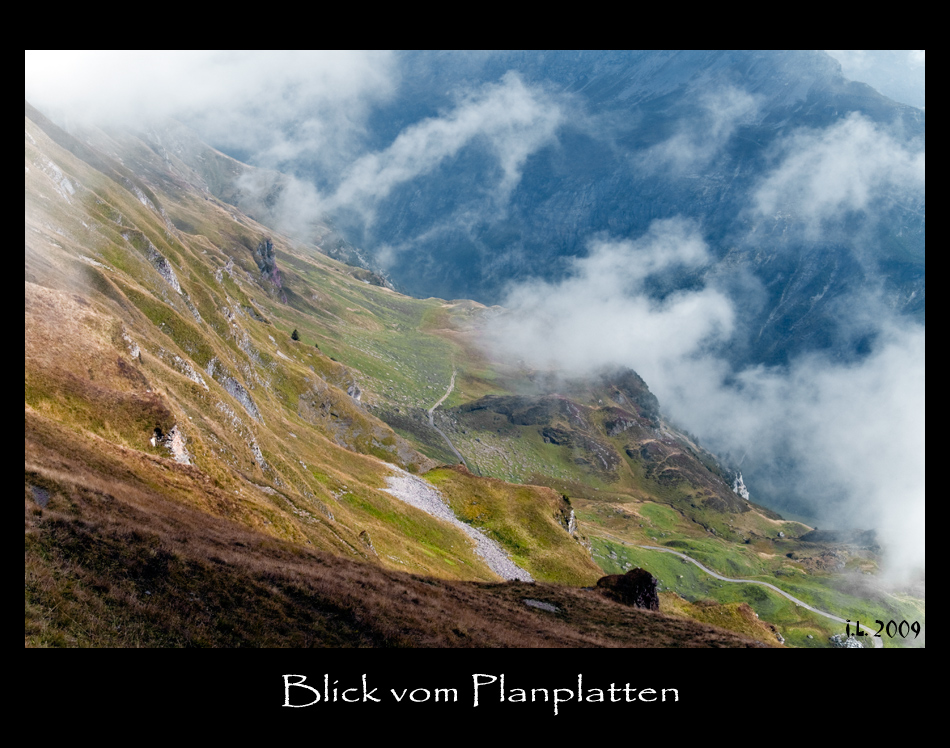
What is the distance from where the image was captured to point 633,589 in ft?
168

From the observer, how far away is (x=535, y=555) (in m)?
78.9

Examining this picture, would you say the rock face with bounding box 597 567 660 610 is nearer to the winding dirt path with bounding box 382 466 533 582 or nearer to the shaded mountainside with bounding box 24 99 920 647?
the shaded mountainside with bounding box 24 99 920 647

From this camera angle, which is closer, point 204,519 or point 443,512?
point 204,519

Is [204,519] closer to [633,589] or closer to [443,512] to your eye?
[633,589]

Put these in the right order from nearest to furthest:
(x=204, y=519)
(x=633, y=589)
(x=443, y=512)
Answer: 1. (x=204, y=519)
2. (x=633, y=589)
3. (x=443, y=512)

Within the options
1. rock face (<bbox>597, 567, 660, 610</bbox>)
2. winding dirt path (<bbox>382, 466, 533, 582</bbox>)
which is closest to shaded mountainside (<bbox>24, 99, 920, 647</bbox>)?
winding dirt path (<bbox>382, 466, 533, 582</bbox>)

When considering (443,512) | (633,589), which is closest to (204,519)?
(633,589)

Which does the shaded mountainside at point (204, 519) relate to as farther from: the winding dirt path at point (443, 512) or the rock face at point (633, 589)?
the rock face at point (633, 589)

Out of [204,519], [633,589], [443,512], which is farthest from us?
[443,512]

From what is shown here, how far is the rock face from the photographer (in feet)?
163

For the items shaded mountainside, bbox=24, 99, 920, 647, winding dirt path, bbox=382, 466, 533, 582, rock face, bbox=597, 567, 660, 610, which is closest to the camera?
shaded mountainside, bbox=24, 99, 920, 647

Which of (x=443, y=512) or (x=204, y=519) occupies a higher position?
(x=443, y=512)
